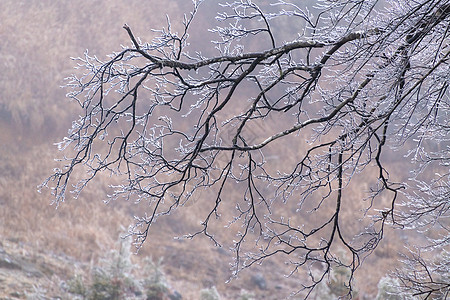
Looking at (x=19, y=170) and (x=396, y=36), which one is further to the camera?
→ (x=19, y=170)

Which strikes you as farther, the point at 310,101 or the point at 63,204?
the point at 63,204

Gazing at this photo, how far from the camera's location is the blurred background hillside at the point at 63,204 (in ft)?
31.6

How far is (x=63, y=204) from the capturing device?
12453mm

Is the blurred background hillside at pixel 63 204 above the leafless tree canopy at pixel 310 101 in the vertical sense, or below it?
above

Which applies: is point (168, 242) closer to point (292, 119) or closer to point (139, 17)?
point (292, 119)

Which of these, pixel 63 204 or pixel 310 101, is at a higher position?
pixel 63 204

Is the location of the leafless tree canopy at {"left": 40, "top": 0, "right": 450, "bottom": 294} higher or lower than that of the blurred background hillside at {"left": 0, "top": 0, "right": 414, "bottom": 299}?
lower

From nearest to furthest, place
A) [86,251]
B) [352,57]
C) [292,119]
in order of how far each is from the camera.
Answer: [352,57] < [86,251] < [292,119]

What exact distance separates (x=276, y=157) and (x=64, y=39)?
854 centimetres

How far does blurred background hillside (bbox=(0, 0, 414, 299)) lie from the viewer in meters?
9.63

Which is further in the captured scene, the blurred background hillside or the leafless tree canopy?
the blurred background hillside

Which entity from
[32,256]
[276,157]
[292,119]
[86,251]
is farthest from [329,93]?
[292,119]

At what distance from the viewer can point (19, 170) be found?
1327 centimetres

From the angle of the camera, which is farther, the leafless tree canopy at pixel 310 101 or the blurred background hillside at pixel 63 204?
the blurred background hillside at pixel 63 204
